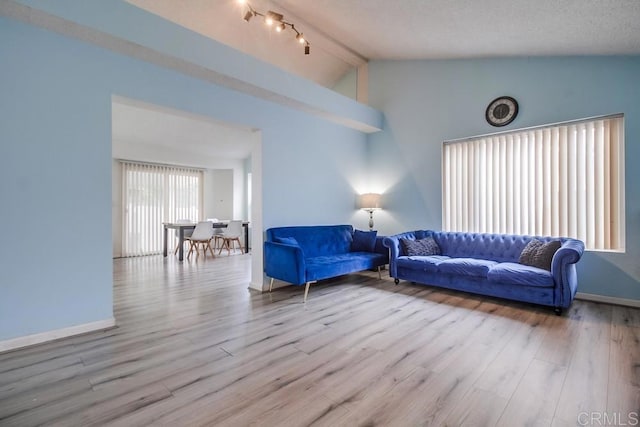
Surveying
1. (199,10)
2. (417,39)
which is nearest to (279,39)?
(199,10)

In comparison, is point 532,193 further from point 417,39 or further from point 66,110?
point 66,110

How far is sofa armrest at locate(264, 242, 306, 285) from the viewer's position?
3.63m

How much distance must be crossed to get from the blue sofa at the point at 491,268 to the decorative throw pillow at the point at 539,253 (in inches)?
3.1

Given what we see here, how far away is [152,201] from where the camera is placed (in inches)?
309

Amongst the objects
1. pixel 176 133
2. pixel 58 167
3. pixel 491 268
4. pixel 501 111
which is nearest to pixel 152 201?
pixel 176 133

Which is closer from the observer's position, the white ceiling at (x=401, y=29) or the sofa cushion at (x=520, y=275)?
the white ceiling at (x=401, y=29)

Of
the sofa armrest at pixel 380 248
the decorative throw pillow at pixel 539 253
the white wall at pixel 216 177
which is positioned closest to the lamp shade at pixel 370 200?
the sofa armrest at pixel 380 248

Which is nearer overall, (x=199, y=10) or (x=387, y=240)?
(x=199, y=10)

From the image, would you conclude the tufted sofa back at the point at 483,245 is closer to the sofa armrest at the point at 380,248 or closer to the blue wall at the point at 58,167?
the sofa armrest at the point at 380,248

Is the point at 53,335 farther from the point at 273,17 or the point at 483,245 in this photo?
the point at 483,245

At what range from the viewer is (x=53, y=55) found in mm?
2609

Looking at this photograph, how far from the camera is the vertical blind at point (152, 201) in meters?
7.39

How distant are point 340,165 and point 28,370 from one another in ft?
14.7

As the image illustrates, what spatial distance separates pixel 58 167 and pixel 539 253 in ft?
16.2
